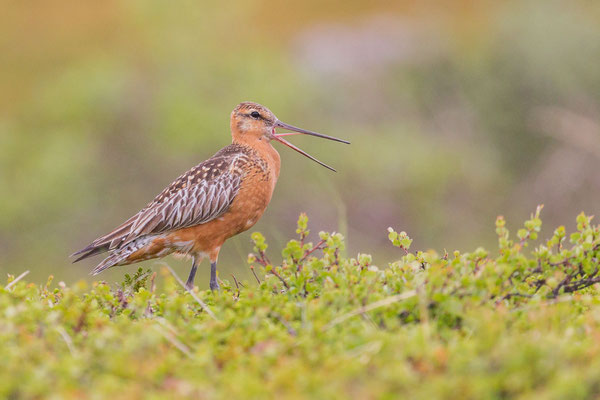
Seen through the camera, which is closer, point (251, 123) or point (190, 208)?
point (190, 208)

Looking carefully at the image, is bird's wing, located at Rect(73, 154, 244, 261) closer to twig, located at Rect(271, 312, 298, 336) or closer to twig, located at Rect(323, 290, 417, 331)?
twig, located at Rect(271, 312, 298, 336)

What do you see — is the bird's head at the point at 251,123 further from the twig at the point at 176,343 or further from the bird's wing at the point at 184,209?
the twig at the point at 176,343

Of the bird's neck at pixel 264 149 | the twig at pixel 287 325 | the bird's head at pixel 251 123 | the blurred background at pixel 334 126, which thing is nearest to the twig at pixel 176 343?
the twig at pixel 287 325

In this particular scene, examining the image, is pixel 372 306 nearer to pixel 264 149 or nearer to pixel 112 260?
pixel 112 260

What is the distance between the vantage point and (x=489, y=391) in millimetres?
3117

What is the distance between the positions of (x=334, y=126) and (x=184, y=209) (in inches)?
337

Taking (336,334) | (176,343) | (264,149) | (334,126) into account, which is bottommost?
(176,343)

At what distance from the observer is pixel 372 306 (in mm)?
3895

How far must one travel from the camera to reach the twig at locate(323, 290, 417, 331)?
3.80 meters

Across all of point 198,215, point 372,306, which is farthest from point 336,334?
point 198,215

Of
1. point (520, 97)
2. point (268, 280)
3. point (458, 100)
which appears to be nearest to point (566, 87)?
point (520, 97)

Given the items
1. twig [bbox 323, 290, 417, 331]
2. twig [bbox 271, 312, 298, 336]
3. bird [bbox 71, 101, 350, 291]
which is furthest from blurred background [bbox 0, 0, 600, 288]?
twig [bbox 323, 290, 417, 331]

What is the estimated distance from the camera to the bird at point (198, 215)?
6.75 m

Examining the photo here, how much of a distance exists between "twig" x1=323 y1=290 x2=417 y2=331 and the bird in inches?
111
